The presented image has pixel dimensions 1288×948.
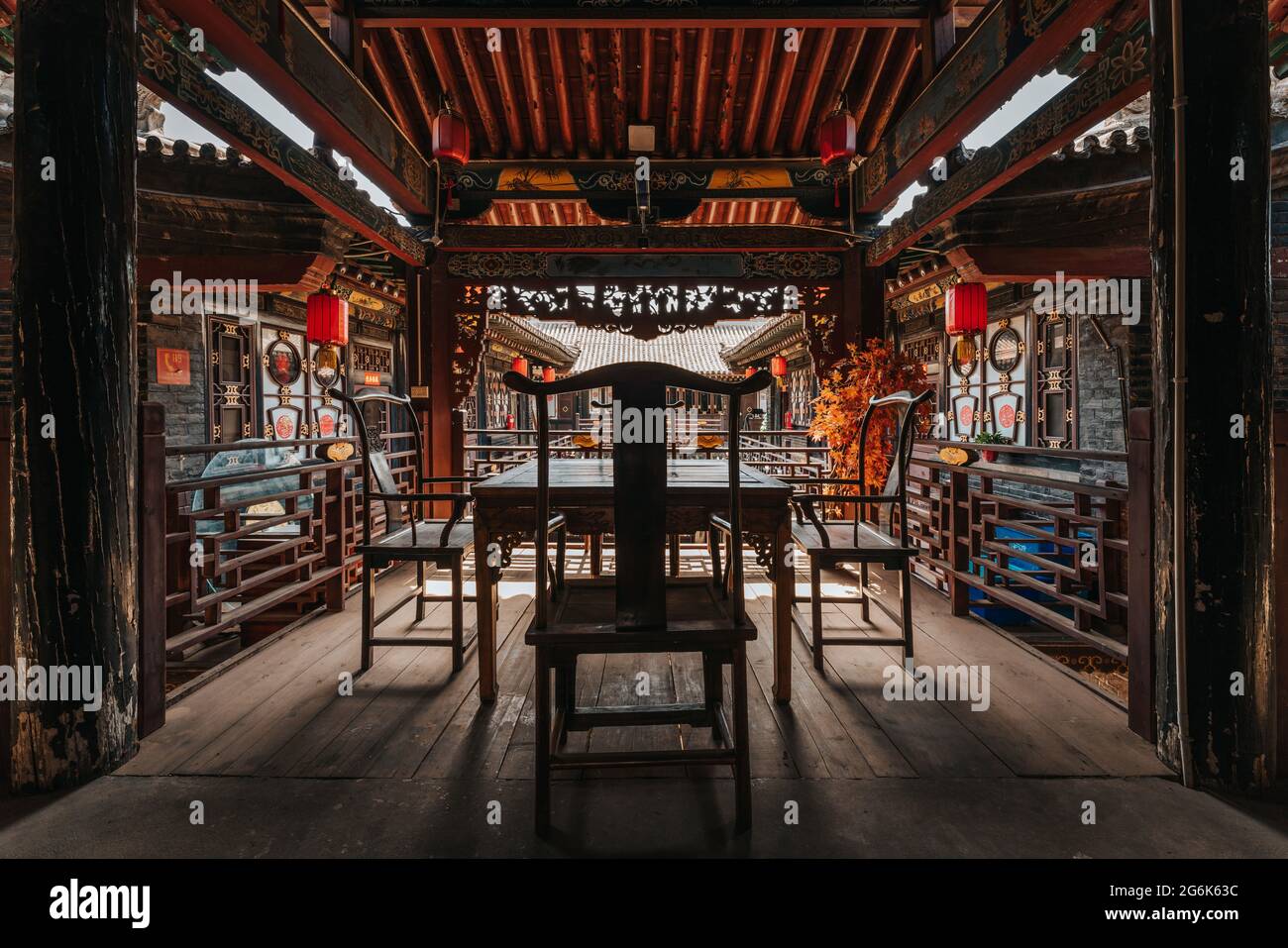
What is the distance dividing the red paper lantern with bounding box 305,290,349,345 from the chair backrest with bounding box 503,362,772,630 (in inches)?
192

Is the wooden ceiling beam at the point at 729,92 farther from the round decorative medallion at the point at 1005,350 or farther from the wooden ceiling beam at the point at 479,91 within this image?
the round decorative medallion at the point at 1005,350

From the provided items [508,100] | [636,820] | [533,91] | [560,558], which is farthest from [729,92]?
[636,820]

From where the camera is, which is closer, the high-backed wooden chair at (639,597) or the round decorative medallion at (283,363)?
the high-backed wooden chair at (639,597)

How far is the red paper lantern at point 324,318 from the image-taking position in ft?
18.2

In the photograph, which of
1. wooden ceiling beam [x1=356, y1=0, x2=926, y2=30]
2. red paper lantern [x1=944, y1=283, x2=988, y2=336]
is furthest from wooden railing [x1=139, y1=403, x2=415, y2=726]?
red paper lantern [x1=944, y1=283, x2=988, y2=336]

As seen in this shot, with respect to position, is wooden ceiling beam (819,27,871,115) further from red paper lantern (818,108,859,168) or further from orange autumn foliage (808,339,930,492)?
orange autumn foliage (808,339,930,492)

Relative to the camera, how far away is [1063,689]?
249 centimetres

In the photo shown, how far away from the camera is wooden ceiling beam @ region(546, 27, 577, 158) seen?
12.9 ft

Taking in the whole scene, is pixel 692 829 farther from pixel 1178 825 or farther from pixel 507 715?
pixel 1178 825

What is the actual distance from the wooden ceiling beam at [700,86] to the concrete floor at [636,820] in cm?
421

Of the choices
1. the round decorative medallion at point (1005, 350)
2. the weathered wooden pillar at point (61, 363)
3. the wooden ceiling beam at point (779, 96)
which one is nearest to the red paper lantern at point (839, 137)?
the wooden ceiling beam at point (779, 96)

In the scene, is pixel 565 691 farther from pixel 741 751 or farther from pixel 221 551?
pixel 221 551

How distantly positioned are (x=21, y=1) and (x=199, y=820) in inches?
94.3

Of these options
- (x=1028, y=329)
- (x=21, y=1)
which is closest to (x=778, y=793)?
(x=21, y=1)
